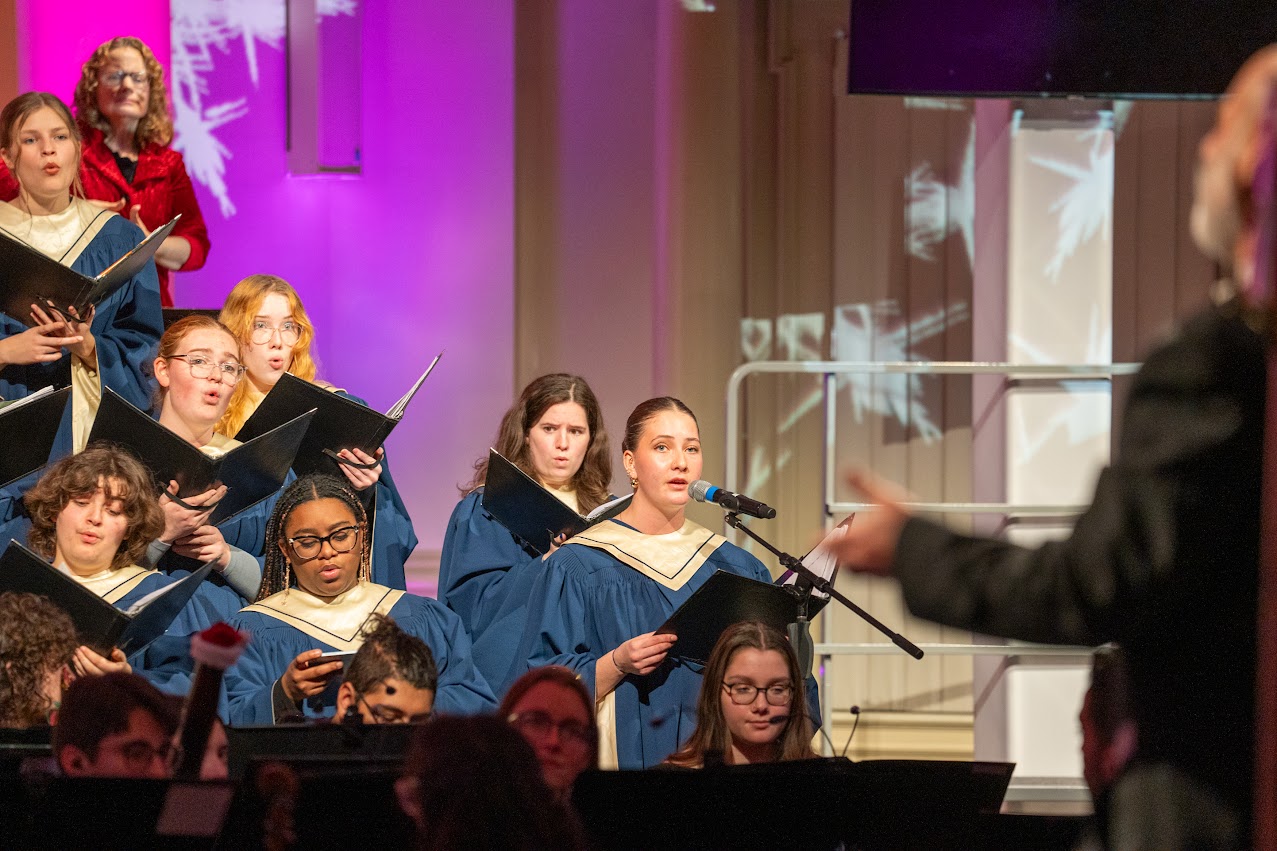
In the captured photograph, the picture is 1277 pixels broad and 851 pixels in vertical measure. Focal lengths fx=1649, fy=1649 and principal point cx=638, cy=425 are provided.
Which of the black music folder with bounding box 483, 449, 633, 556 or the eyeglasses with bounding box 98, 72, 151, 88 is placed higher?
the eyeglasses with bounding box 98, 72, 151, 88

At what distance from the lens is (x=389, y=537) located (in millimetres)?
4383

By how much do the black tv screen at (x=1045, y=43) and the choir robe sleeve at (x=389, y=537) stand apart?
1766mm

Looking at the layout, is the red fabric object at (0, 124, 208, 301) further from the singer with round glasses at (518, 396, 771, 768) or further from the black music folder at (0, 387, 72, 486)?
the singer with round glasses at (518, 396, 771, 768)

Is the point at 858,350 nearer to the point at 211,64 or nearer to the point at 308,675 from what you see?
the point at 211,64

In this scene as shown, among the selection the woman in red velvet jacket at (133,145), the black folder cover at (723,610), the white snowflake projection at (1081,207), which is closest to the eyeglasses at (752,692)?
the black folder cover at (723,610)

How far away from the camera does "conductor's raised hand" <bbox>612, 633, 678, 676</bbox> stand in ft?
11.2

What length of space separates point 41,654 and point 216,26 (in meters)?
3.66

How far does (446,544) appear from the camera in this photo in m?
4.36

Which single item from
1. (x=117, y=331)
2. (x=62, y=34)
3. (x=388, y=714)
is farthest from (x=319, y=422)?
(x=62, y=34)

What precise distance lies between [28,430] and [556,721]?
6.11 feet

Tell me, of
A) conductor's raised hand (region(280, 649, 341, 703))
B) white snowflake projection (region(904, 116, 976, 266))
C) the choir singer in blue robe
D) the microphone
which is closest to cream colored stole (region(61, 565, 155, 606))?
conductor's raised hand (region(280, 649, 341, 703))

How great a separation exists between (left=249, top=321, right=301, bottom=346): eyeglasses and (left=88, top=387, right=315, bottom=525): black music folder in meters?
0.65

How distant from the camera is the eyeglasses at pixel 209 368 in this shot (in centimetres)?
394

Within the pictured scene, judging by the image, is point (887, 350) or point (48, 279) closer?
point (48, 279)
